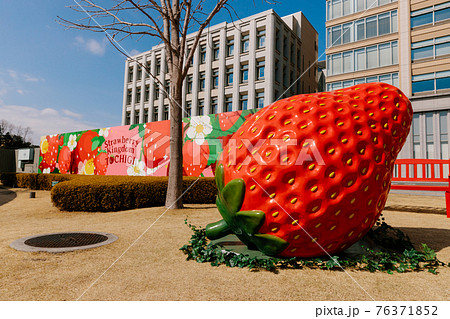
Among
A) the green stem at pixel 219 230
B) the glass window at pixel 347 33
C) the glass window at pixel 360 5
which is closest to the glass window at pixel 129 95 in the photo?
the glass window at pixel 347 33

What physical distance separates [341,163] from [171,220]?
14.7 feet

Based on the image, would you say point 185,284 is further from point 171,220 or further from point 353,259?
point 171,220

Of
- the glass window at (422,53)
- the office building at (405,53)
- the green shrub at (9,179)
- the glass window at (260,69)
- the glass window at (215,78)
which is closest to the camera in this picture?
the office building at (405,53)

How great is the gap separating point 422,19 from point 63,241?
25.4 metres

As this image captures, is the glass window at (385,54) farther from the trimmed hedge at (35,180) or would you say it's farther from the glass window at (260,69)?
the trimmed hedge at (35,180)

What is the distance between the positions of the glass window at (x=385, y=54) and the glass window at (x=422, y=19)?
196cm

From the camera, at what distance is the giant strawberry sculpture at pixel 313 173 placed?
2.89 meters

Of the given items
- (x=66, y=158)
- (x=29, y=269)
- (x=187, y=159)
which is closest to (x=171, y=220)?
(x=29, y=269)

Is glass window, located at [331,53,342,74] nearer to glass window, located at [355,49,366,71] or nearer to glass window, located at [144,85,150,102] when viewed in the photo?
glass window, located at [355,49,366,71]

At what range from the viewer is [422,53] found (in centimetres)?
1991

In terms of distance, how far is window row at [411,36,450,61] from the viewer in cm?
1911

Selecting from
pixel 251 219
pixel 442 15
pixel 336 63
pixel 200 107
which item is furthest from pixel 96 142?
pixel 442 15

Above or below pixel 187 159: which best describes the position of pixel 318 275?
below

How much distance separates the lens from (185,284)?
2.67 metres
